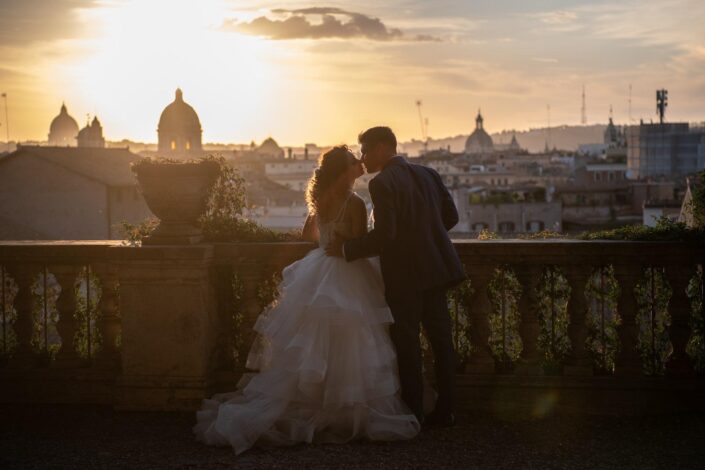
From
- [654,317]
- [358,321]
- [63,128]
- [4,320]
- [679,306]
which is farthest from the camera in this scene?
[63,128]

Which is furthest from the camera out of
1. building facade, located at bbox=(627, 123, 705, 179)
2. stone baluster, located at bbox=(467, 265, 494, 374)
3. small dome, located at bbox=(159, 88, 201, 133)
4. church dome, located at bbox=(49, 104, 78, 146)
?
church dome, located at bbox=(49, 104, 78, 146)

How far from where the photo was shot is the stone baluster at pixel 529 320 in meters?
5.79

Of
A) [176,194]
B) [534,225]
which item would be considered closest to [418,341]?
[176,194]

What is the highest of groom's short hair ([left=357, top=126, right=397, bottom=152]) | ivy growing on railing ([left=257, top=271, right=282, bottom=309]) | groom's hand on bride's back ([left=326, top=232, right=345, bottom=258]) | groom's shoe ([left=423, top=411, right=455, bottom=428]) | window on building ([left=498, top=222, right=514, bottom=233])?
groom's short hair ([left=357, top=126, right=397, bottom=152])

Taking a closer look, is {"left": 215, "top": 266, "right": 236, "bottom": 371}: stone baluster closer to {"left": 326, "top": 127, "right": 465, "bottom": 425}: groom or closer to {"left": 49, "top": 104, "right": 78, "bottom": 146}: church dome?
{"left": 326, "top": 127, "right": 465, "bottom": 425}: groom

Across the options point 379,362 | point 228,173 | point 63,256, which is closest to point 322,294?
point 379,362

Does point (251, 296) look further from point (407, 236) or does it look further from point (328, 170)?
point (407, 236)

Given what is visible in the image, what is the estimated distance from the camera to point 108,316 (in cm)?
607

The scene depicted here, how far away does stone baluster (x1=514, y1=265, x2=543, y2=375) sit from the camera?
19.0 ft

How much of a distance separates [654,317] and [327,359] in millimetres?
1934

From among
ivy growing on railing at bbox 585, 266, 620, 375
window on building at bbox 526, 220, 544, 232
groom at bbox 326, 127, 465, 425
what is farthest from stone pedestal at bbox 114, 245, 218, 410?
window on building at bbox 526, 220, 544, 232

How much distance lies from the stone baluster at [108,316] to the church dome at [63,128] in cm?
12377

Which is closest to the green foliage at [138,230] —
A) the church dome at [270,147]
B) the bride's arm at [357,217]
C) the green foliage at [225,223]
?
the green foliage at [225,223]

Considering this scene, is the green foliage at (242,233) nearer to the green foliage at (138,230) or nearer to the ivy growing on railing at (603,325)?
the green foliage at (138,230)
